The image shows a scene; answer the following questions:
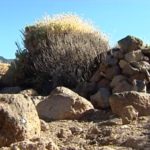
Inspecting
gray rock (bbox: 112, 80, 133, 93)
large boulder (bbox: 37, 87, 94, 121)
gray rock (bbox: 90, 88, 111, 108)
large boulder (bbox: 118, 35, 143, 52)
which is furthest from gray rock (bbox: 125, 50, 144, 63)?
large boulder (bbox: 37, 87, 94, 121)

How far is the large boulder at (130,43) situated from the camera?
32.8 ft

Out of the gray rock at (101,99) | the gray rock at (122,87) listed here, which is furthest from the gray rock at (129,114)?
the gray rock at (122,87)

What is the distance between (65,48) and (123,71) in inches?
94.6

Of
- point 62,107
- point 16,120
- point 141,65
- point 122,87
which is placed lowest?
point 16,120

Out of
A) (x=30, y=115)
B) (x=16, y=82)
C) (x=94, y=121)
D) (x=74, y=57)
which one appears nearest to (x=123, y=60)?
(x=74, y=57)

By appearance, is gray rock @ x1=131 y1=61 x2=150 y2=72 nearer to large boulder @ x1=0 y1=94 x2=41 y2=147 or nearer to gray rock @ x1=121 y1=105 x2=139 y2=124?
gray rock @ x1=121 y1=105 x2=139 y2=124

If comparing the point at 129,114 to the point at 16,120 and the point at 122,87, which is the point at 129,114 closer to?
the point at 16,120

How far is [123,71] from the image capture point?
31.5 feet

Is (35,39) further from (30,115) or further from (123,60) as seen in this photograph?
(30,115)

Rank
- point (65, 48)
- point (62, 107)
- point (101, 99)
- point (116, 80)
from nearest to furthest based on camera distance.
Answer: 1. point (62, 107)
2. point (101, 99)
3. point (116, 80)
4. point (65, 48)

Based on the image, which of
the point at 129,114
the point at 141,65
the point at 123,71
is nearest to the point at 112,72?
the point at 123,71

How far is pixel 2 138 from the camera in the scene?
17.9 ft

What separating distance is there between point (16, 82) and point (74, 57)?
189cm

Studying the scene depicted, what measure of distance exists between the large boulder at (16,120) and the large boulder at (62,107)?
1.83 metres
